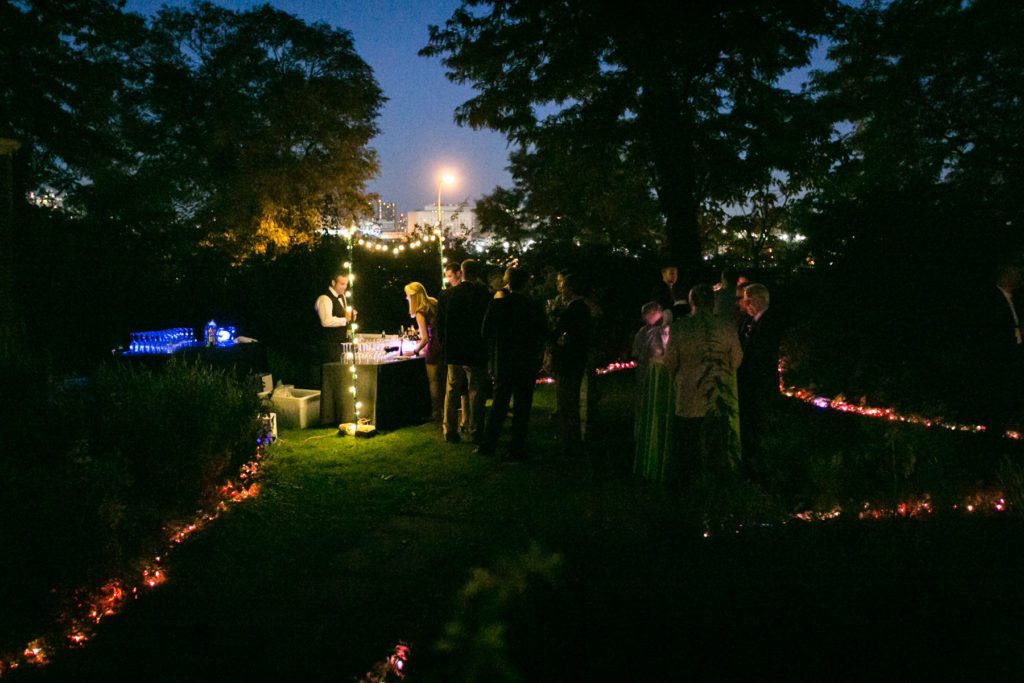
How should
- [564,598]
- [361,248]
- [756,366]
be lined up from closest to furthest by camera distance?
[564,598], [756,366], [361,248]

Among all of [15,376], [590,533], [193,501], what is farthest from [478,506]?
[15,376]

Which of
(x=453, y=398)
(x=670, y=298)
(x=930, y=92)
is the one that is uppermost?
(x=930, y=92)

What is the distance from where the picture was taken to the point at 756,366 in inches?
276

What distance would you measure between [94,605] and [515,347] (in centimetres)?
435

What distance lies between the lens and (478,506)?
6.20m

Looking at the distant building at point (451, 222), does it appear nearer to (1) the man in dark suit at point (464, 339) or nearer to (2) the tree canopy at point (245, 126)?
(2) the tree canopy at point (245, 126)

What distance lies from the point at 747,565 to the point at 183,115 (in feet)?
117

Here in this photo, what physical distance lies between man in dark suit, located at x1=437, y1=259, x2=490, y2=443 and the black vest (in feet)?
8.93

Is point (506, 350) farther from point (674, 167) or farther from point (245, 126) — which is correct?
point (245, 126)

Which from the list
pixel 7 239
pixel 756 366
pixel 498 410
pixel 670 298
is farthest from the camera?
pixel 670 298

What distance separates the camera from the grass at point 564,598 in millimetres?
2643

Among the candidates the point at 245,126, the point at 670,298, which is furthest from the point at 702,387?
the point at 245,126

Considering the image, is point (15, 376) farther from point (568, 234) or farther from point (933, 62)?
point (933, 62)

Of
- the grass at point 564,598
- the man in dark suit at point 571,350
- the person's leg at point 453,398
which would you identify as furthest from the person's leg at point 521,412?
the grass at point 564,598
